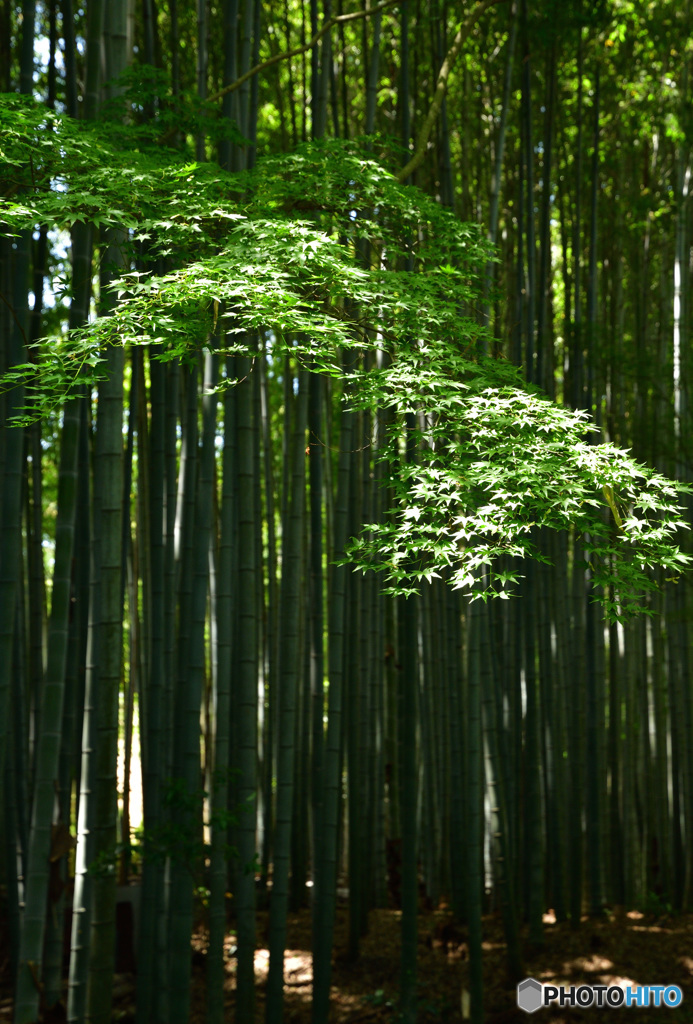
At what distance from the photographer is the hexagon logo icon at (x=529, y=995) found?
449 cm

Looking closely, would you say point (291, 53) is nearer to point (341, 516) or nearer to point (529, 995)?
point (341, 516)

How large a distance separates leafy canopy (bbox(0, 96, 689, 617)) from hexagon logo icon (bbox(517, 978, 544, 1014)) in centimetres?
300

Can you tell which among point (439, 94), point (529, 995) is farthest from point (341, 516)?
point (529, 995)

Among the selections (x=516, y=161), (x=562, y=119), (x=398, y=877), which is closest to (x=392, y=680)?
(x=398, y=877)

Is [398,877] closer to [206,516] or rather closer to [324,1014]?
[324,1014]

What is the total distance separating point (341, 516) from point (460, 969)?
288cm

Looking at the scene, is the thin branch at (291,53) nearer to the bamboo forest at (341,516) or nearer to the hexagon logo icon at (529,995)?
the bamboo forest at (341,516)

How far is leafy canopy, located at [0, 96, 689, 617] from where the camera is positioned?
217cm

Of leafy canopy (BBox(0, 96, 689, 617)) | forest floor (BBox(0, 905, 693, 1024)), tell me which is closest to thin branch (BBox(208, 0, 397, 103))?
leafy canopy (BBox(0, 96, 689, 617))

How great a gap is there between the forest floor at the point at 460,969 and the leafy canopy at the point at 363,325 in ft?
10.3

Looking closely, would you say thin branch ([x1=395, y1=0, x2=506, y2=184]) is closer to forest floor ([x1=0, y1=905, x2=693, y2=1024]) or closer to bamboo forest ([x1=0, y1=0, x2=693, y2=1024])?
bamboo forest ([x1=0, y1=0, x2=693, y2=1024])

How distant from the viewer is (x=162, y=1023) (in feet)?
12.4

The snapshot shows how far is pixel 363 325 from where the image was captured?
2637mm

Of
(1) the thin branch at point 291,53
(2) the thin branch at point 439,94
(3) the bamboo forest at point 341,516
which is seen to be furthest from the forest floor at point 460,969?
(1) the thin branch at point 291,53
